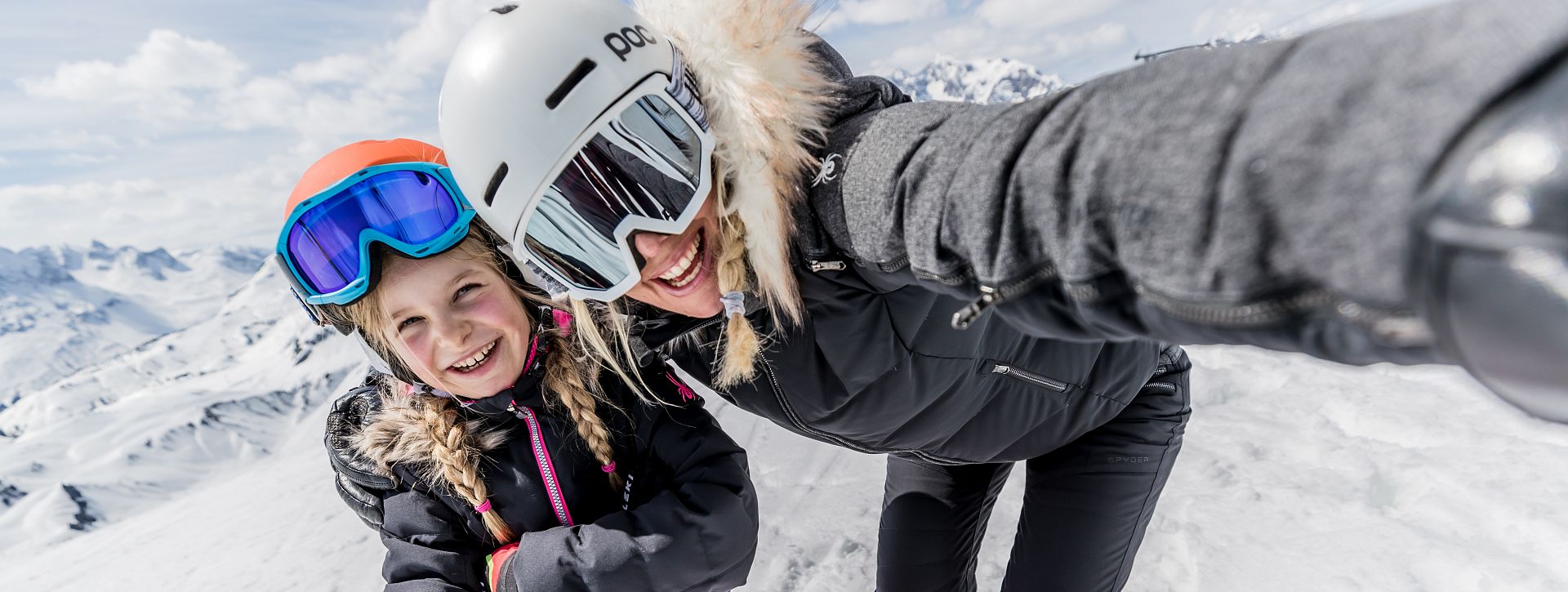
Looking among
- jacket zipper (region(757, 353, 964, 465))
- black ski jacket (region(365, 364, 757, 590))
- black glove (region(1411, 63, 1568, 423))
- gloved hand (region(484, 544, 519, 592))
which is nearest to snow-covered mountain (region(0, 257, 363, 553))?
black ski jacket (region(365, 364, 757, 590))

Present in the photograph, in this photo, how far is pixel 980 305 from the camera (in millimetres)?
907

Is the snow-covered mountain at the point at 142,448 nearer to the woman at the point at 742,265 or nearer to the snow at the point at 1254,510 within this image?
the snow at the point at 1254,510

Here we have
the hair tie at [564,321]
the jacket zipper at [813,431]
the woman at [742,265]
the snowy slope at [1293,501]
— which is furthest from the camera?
the snowy slope at [1293,501]

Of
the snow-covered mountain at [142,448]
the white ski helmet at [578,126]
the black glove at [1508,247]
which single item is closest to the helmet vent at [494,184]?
the white ski helmet at [578,126]

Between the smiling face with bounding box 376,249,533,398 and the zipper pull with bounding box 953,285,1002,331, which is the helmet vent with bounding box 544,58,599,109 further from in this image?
the zipper pull with bounding box 953,285,1002,331

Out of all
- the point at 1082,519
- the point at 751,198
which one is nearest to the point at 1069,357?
the point at 1082,519

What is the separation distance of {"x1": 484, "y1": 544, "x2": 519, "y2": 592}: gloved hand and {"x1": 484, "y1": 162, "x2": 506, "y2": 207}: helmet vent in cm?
100

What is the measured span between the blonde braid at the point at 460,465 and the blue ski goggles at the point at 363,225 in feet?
1.47

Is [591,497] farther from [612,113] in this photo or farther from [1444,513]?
[1444,513]

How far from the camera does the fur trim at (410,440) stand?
203 centimetres

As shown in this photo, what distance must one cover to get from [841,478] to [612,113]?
9.32 feet

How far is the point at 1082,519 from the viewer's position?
2.04m

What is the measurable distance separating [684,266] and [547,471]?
93 centimetres

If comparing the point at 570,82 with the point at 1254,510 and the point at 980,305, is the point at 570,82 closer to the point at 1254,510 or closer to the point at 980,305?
the point at 980,305
